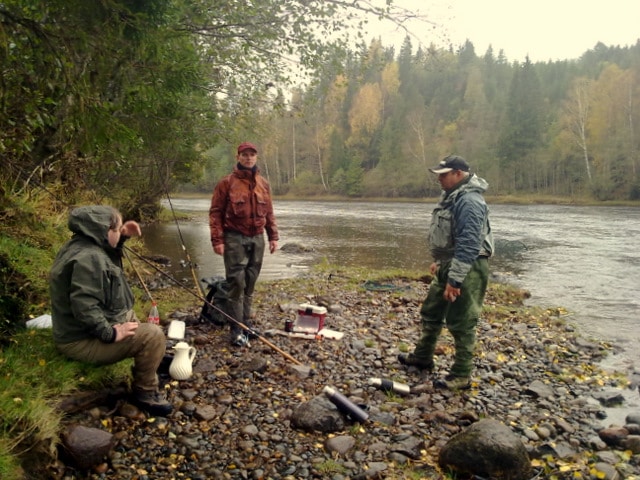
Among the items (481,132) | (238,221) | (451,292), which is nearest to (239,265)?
(238,221)

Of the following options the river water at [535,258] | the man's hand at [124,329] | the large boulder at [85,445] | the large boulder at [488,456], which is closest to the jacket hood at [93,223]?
the man's hand at [124,329]

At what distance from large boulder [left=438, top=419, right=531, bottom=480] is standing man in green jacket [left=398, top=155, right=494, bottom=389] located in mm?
1415

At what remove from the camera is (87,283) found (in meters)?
3.79

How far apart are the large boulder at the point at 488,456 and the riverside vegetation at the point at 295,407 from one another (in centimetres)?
13

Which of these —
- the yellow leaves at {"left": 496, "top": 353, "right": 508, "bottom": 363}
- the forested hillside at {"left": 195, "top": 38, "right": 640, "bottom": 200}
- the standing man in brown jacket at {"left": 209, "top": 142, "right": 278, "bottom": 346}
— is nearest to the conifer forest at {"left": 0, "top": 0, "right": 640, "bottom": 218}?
the forested hillside at {"left": 195, "top": 38, "right": 640, "bottom": 200}

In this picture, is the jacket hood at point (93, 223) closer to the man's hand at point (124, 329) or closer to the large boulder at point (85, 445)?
the man's hand at point (124, 329)

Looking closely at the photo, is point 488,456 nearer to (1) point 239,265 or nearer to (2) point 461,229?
(2) point 461,229

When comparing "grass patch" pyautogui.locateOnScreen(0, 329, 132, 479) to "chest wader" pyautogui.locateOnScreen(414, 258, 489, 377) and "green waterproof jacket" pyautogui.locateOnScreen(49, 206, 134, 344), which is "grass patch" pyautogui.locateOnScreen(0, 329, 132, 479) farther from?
"chest wader" pyautogui.locateOnScreen(414, 258, 489, 377)

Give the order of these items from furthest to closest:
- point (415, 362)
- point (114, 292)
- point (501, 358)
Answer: point (501, 358)
point (415, 362)
point (114, 292)

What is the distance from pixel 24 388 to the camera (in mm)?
3660

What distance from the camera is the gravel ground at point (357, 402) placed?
3762 millimetres

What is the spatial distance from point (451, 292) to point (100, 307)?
11.0 feet

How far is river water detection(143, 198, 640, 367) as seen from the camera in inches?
403

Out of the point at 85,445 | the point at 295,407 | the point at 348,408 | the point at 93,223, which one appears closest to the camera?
the point at 85,445
